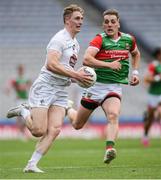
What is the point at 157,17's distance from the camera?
32.8 meters

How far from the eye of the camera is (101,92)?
1288cm

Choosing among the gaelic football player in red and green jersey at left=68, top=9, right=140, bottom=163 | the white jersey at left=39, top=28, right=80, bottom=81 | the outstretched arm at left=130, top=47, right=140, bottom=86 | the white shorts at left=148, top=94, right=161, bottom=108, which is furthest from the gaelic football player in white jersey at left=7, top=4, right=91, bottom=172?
the white shorts at left=148, top=94, right=161, bottom=108

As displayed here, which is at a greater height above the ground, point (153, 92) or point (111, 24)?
point (153, 92)

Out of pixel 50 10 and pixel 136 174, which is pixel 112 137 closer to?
pixel 136 174

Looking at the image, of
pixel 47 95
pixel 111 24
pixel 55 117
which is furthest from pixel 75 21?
pixel 55 117

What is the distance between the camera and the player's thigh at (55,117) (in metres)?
11.4

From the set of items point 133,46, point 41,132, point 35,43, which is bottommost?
point 41,132

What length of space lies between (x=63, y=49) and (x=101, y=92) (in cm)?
171

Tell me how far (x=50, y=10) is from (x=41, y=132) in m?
21.9

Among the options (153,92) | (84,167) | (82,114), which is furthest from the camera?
(153,92)

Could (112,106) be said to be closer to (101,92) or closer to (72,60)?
(101,92)

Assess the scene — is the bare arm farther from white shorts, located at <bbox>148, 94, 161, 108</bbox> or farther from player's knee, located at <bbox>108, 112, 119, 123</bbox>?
white shorts, located at <bbox>148, 94, 161, 108</bbox>

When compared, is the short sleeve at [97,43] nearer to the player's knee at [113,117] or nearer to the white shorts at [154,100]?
the player's knee at [113,117]

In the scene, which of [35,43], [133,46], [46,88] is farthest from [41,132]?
[35,43]
